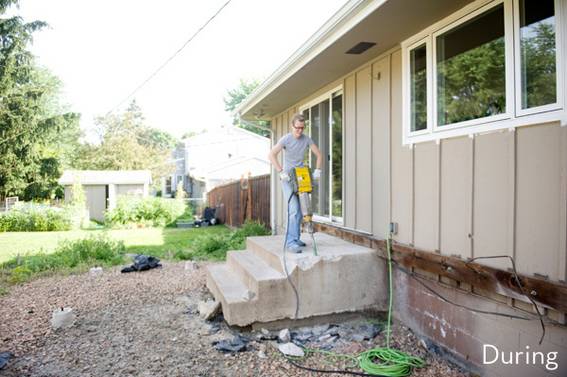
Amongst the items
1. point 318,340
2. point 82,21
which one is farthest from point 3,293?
point 82,21

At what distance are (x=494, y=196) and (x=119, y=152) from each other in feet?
95.2

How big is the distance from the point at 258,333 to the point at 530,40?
325cm

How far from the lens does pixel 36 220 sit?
14.8 m

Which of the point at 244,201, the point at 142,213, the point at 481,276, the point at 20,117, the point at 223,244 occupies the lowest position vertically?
the point at 223,244

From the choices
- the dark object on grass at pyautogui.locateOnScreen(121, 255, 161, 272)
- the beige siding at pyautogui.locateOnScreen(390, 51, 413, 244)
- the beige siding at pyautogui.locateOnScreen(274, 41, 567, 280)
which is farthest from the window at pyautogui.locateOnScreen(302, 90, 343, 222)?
the dark object on grass at pyautogui.locateOnScreen(121, 255, 161, 272)

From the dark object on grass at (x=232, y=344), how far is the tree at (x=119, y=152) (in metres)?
27.4

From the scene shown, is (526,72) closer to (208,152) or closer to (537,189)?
(537,189)

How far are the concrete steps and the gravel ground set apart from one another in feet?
0.98

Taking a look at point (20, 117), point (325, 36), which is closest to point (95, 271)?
point (325, 36)

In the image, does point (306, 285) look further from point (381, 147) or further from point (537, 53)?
point (537, 53)

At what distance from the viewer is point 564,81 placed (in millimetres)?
2383

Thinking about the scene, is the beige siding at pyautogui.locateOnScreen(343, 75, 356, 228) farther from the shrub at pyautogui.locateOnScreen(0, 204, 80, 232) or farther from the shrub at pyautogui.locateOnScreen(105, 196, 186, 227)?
the shrub at pyautogui.locateOnScreen(0, 204, 80, 232)

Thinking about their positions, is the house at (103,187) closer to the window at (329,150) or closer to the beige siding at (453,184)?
the window at (329,150)

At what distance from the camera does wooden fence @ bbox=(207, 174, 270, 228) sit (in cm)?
984
